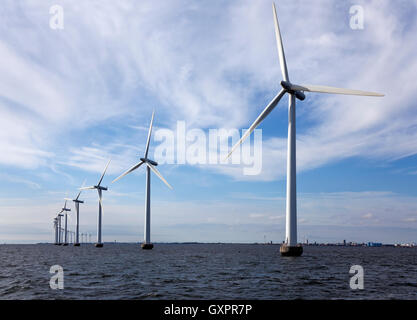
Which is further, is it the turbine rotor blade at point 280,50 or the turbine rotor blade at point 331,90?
the turbine rotor blade at point 280,50

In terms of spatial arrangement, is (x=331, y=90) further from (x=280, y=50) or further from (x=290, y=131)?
(x=280, y=50)

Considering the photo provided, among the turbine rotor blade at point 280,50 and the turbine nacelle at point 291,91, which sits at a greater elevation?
the turbine rotor blade at point 280,50

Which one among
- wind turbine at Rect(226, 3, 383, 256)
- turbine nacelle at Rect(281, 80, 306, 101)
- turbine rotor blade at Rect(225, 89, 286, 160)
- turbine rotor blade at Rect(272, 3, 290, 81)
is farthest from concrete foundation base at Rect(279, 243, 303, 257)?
turbine rotor blade at Rect(272, 3, 290, 81)

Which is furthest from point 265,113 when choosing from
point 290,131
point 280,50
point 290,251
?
point 290,251

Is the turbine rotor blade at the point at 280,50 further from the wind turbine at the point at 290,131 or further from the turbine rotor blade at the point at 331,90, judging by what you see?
the turbine rotor blade at the point at 331,90

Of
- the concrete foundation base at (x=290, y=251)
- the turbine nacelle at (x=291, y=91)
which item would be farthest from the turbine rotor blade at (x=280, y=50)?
the concrete foundation base at (x=290, y=251)

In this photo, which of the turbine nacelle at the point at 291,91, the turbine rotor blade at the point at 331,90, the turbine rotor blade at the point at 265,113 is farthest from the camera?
the turbine nacelle at the point at 291,91
